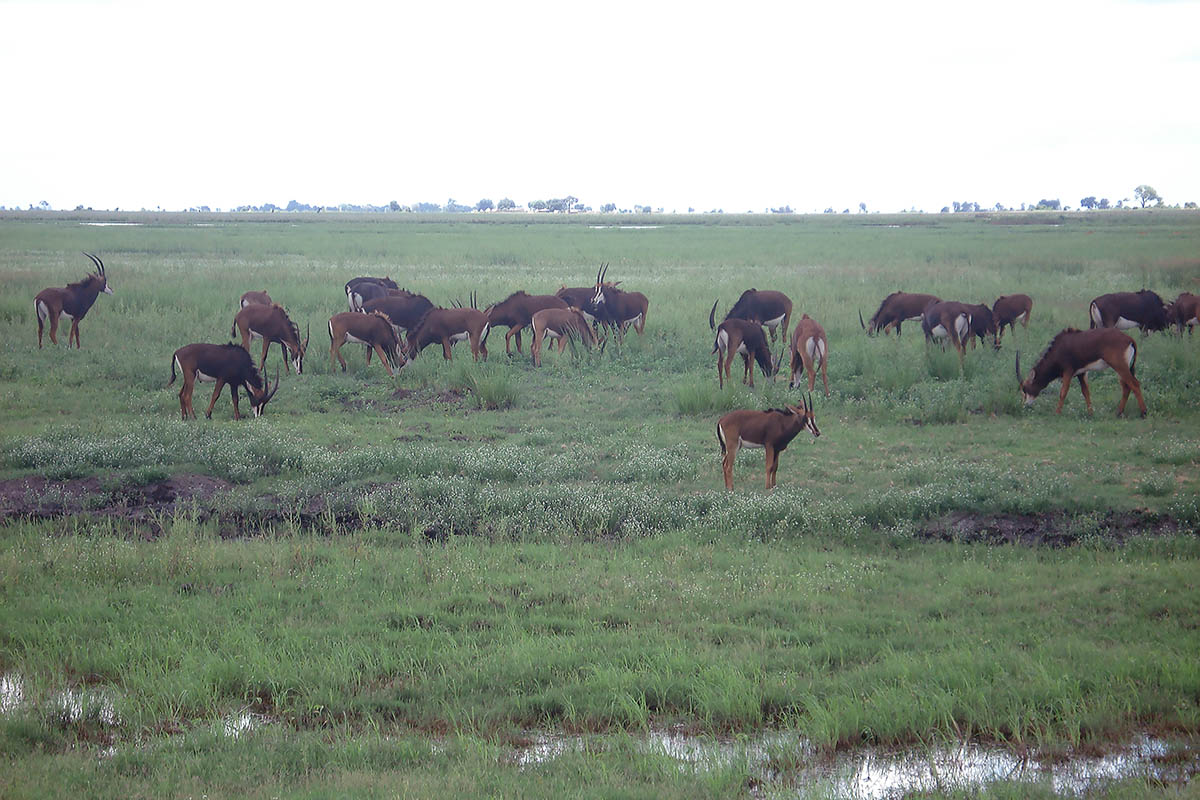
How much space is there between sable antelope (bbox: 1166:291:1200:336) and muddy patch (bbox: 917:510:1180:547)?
11.8m

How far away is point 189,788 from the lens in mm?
4867

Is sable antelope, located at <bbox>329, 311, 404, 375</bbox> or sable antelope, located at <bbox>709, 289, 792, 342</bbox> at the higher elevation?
sable antelope, located at <bbox>709, 289, 792, 342</bbox>

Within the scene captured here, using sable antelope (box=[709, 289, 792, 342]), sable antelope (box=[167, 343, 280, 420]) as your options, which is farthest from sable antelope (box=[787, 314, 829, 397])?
sable antelope (box=[167, 343, 280, 420])

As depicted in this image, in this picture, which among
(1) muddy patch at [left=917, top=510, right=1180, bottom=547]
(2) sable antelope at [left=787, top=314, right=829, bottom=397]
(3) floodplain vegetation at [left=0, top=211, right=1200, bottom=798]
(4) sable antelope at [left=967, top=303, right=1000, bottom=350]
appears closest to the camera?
(3) floodplain vegetation at [left=0, top=211, right=1200, bottom=798]

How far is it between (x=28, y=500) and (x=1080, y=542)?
1078 cm

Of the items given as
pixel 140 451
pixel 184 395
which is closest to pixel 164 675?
pixel 140 451

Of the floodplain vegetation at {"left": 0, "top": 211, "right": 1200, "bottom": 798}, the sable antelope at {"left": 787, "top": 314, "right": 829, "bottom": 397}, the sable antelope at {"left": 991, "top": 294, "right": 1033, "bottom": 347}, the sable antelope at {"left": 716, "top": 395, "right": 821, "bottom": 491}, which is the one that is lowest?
the floodplain vegetation at {"left": 0, "top": 211, "right": 1200, "bottom": 798}

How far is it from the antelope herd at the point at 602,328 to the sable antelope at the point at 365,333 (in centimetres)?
2

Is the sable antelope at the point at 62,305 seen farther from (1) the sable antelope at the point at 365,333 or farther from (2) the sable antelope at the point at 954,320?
(2) the sable antelope at the point at 954,320

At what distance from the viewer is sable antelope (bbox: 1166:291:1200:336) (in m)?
19.2

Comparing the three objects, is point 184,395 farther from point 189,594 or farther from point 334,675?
point 334,675

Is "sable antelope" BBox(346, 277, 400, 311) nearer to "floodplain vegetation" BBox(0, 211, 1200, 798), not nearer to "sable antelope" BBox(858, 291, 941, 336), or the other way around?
"floodplain vegetation" BBox(0, 211, 1200, 798)

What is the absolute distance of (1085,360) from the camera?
14133mm

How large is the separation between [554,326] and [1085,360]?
31.6 feet
